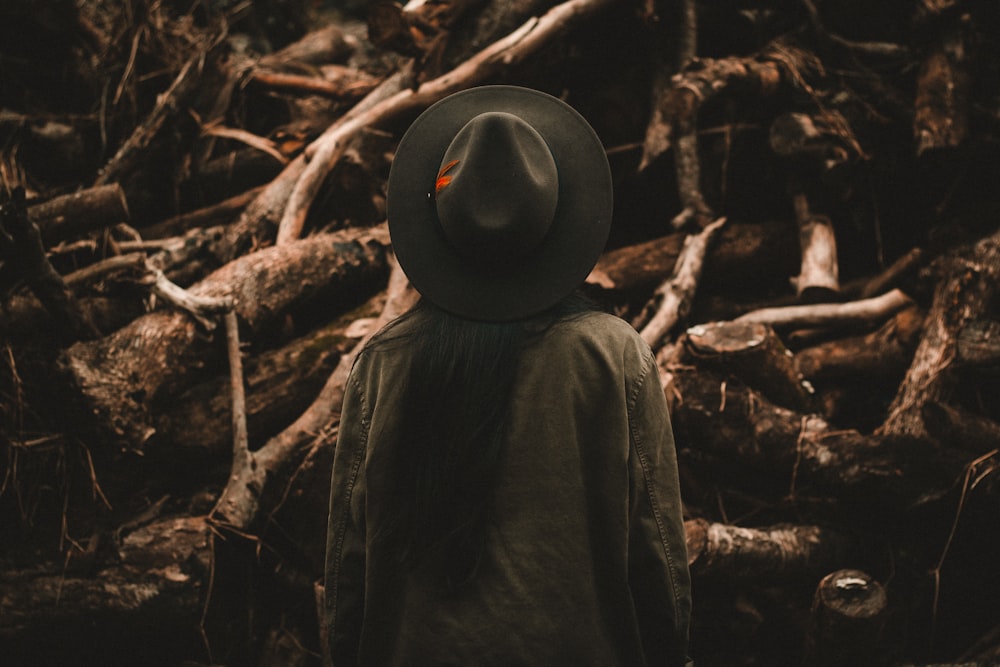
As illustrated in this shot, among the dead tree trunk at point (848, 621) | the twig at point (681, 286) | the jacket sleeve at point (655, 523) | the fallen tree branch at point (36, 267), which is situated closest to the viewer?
the jacket sleeve at point (655, 523)

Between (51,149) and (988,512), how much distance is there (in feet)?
18.6

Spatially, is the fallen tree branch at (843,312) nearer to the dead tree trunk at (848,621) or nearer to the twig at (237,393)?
the dead tree trunk at (848,621)

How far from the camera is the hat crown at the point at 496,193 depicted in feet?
4.27

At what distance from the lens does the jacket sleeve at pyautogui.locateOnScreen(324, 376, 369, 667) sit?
153cm

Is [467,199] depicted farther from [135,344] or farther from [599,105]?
[599,105]

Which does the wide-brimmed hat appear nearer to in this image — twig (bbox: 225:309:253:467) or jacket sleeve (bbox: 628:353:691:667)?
jacket sleeve (bbox: 628:353:691:667)

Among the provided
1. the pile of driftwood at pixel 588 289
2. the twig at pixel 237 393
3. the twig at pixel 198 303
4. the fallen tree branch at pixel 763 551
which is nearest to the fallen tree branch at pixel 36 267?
the pile of driftwood at pixel 588 289

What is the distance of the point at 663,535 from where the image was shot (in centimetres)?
146

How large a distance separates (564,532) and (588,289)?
241cm

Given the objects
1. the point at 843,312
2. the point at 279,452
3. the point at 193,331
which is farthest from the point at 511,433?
the point at 843,312

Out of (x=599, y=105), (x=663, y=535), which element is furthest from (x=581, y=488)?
(x=599, y=105)

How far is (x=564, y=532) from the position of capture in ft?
4.55

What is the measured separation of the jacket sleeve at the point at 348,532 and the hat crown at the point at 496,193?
0.46 meters

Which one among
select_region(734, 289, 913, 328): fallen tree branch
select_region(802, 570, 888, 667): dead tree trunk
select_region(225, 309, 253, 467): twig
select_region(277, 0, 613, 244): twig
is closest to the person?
select_region(802, 570, 888, 667): dead tree trunk
